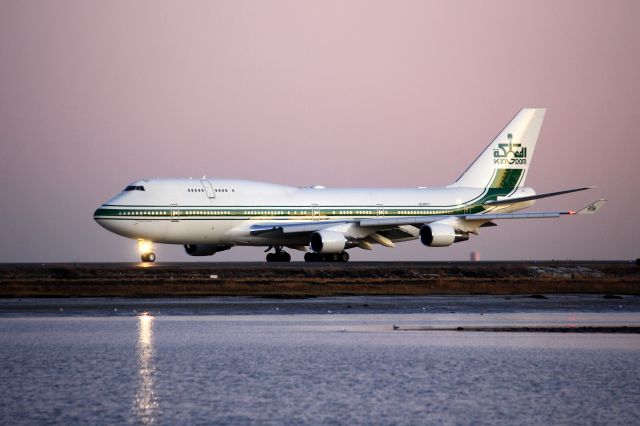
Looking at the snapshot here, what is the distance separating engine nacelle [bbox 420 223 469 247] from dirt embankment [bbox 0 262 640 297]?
542 centimetres

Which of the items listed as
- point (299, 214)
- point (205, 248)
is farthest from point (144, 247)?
point (299, 214)

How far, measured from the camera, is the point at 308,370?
20.5 m

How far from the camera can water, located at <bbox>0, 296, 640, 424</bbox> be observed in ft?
53.6

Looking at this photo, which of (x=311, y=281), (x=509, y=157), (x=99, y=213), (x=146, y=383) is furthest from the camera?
(x=509, y=157)

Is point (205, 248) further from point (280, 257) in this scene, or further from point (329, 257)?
point (329, 257)

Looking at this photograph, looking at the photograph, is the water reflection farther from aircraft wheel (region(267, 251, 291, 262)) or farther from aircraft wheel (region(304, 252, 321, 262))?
aircraft wheel (region(267, 251, 291, 262))

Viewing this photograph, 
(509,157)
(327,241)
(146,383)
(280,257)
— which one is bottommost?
(146,383)

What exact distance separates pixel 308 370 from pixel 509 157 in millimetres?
57300

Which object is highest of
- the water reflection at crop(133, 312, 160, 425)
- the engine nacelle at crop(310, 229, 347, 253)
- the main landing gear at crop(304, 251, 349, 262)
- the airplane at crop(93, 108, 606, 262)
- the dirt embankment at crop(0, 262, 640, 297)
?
the airplane at crop(93, 108, 606, 262)

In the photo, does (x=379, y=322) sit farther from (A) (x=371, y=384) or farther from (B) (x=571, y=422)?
(B) (x=571, y=422)

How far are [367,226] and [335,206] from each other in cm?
305

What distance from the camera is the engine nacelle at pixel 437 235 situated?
6475cm

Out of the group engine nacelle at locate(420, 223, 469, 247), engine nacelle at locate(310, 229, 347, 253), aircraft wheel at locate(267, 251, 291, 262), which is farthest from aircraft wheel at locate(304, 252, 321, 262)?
engine nacelle at locate(420, 223, 469, 247)

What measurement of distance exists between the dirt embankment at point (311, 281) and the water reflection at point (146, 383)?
54.9ft
